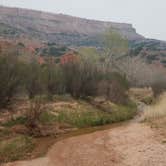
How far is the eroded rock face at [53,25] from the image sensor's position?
11969 cm

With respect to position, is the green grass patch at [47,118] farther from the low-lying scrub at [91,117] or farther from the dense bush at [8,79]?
the dense bush at [8,79]

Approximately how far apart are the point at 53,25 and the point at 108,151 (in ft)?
432

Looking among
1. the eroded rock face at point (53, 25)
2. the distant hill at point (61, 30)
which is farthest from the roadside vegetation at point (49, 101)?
the eroded rock face at point (53, 25)

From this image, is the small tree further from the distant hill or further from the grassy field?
the distant hill

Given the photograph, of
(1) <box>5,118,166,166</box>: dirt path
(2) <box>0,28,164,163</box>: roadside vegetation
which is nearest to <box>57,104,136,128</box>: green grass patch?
(2) <box>0,28,164,163</box>: roadside vegetation

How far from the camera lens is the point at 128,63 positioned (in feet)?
244

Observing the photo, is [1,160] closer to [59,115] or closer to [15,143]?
[15,143]

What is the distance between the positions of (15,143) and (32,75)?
45.2 ft

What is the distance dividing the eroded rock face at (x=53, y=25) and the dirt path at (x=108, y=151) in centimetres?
9367

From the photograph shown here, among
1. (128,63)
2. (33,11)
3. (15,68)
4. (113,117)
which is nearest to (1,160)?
(15,68)

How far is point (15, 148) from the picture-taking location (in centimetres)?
1525

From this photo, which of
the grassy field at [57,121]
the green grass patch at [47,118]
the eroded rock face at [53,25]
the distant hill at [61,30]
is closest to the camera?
the grassy field at [57,121]

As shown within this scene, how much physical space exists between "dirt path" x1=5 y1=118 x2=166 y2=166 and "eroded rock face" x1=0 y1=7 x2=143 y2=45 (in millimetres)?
93666

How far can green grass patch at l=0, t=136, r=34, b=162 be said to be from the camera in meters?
14.1
